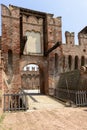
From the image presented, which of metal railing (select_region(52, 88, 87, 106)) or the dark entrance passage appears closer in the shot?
metal railing (select_region(52, 88, 87, 106))

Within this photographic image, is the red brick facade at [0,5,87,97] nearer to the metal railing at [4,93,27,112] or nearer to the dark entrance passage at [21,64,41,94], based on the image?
the metal railing at [4,93,27,112]

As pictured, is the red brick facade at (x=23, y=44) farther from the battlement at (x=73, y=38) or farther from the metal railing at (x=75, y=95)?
the metal railing at (x=75, y=95)

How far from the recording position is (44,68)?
18281 millimetres

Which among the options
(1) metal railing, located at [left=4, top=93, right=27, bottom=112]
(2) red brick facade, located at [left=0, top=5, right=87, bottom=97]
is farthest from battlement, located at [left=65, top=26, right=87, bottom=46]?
(1) metal railing, located at [left=4, top=93, right=27, bottom=112]

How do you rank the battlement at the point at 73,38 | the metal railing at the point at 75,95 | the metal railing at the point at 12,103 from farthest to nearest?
the battlement at the point at 73,38
the metal railing at the point at 75,95
the metal railing at the point at 12,103

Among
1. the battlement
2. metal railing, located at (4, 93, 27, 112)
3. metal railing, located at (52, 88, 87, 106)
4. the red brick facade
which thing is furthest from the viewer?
the battlement

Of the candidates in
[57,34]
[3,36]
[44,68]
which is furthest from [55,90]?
[3,36]

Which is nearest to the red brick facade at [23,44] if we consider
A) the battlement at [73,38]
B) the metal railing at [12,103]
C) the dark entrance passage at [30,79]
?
the battlement at [73,38]

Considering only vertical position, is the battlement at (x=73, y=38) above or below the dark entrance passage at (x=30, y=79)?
above

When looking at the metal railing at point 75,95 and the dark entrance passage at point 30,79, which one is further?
the dark entrance passage at point 30,79

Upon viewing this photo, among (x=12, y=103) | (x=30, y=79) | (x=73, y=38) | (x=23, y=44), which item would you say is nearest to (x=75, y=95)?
(x=12, y=103)

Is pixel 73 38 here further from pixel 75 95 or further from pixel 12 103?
pixel 12 103

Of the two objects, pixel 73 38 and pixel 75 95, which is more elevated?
pixel 73 38

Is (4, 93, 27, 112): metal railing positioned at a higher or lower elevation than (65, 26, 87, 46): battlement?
lower
